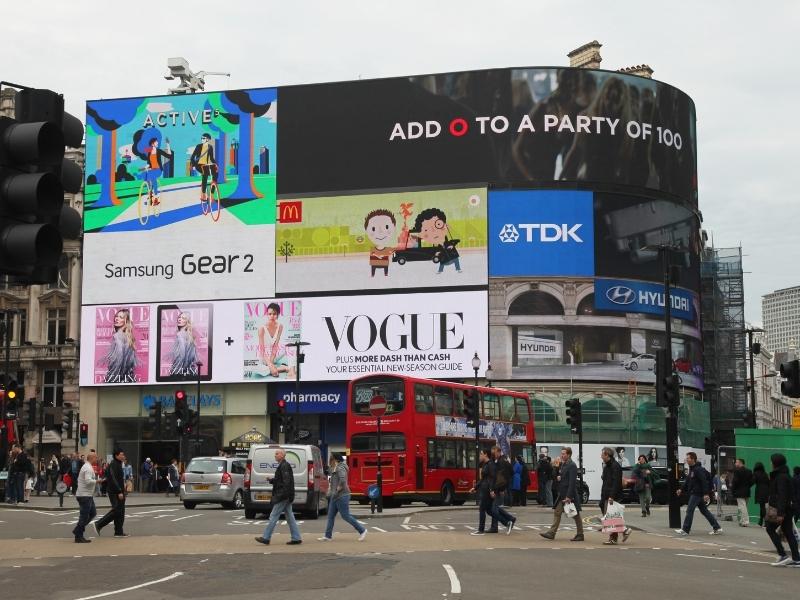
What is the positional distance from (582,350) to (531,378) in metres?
3.18

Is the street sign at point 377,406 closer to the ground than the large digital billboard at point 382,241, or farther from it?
closer to the ground

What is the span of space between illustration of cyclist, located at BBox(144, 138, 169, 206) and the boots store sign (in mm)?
12320

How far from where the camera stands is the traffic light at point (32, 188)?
6.53 meters

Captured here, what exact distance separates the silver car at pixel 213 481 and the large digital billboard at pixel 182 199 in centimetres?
3394

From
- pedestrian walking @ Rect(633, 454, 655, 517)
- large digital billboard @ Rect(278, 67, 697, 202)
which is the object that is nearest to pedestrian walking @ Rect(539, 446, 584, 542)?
pedestrian walking @ Rect(633, 454, 655, 517)

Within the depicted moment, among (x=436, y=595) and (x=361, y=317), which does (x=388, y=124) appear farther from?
(x=436, y=595)

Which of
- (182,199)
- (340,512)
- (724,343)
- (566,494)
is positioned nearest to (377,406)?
(340,512)

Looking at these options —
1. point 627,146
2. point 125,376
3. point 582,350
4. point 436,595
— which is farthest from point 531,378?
point 436,595

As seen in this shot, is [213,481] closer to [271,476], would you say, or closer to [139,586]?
[271,476]

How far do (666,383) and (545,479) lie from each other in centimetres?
1668

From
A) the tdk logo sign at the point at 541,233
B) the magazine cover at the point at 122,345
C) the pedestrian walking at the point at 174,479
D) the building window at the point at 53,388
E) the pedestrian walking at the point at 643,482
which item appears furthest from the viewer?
the building window at the point at 53,388

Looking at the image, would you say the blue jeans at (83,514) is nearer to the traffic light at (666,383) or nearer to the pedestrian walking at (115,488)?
the pedestrian walking at (115,488)

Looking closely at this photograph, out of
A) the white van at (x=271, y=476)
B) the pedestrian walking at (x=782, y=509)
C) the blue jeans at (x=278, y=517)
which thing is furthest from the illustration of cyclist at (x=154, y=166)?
the pedestrian walking at (x=782, y=509)

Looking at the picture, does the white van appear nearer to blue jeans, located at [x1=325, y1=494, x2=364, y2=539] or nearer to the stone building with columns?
blue jeans, located at [x1=325, y1=494, x2=364, y2=539]
